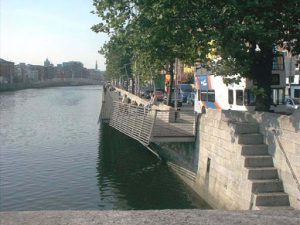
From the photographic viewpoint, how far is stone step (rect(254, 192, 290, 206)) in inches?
593

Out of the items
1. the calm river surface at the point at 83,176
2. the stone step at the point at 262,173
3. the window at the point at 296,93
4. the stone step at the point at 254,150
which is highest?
the window at the point at 296,93

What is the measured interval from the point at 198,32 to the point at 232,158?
493 cm

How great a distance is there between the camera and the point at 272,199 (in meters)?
15.0

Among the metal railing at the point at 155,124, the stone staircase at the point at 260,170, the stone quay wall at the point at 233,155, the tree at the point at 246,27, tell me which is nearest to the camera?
the stone quay wall at the point at 233,155

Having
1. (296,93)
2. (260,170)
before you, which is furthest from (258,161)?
(296,93)

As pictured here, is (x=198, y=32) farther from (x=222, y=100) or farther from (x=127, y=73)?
(x=127, y=73)

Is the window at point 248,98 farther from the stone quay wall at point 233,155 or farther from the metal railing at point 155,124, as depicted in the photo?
the stone quay wall at point 233,155

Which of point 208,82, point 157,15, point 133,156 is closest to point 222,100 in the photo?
point 208,82

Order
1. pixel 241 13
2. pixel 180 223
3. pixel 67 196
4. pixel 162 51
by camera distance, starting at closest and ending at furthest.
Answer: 1. pixel 180 223
2. pixel 241 13
3. pixel 162 51
4. pixel 67 196

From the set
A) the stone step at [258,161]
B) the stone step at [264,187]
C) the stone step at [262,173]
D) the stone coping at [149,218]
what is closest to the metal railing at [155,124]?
the stone step at [258,161]

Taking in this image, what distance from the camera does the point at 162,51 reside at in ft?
65.8

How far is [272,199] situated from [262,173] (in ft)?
A: 3.85

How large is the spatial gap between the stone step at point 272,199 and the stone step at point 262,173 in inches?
34.9

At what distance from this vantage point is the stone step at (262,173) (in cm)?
1595
